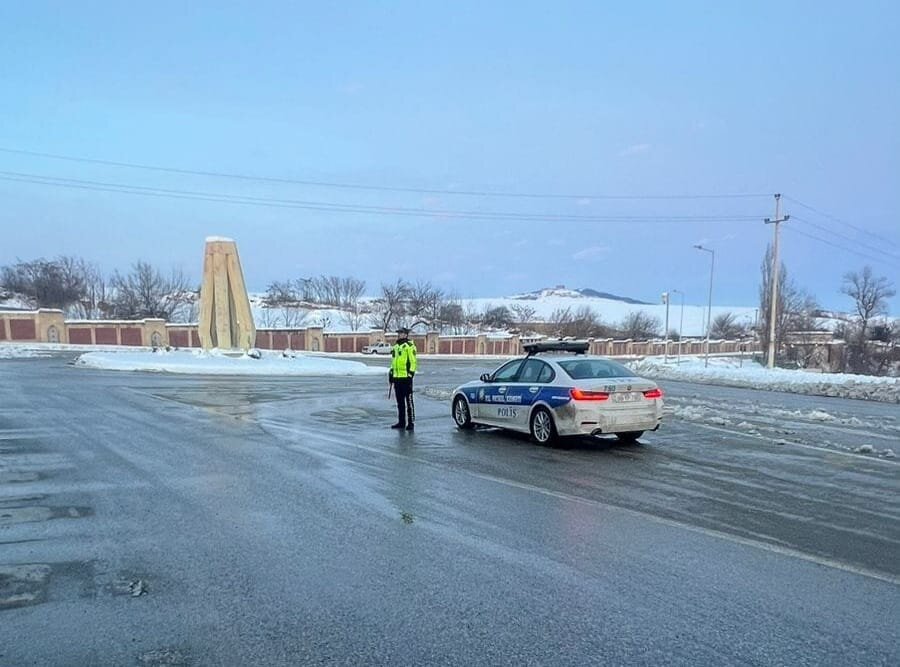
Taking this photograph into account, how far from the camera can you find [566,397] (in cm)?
1013

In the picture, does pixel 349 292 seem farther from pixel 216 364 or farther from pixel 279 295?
pixel 216 364

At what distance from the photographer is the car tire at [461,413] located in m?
12.5

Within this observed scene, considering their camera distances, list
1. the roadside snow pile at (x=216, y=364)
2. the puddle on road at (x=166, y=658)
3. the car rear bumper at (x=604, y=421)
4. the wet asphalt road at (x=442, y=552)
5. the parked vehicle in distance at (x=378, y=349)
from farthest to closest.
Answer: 1. the parked vehicle in distance at (x=378, y=349)
2. the roadside snow pile at (x=216, y=364)
3. the car rear bumper at (x=604, y=421)
4. the wet asphalt road at (x=442, y=552)
5. the puddle on road at (x=166, y=658)

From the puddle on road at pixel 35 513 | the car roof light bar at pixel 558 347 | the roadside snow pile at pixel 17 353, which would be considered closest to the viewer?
the puddle on road at pixel 35 513

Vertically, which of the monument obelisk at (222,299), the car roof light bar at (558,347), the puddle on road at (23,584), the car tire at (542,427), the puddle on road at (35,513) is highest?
the monument obelisk at (222,299)

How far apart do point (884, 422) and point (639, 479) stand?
31.7 ft

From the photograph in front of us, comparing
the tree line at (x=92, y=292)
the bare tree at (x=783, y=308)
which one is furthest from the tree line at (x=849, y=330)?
the tree line at (x=92, y=292)

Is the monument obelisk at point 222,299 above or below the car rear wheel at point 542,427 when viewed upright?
above

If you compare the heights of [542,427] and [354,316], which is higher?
[354,316]

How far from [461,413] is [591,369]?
3.01 m

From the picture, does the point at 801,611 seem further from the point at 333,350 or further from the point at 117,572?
the point at 333,350

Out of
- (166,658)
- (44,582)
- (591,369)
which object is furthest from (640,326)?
(166,658)

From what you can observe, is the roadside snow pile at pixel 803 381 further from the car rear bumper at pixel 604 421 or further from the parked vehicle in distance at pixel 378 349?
the parked vehicle in distance at pixel 378 349

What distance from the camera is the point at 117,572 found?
185 inches
